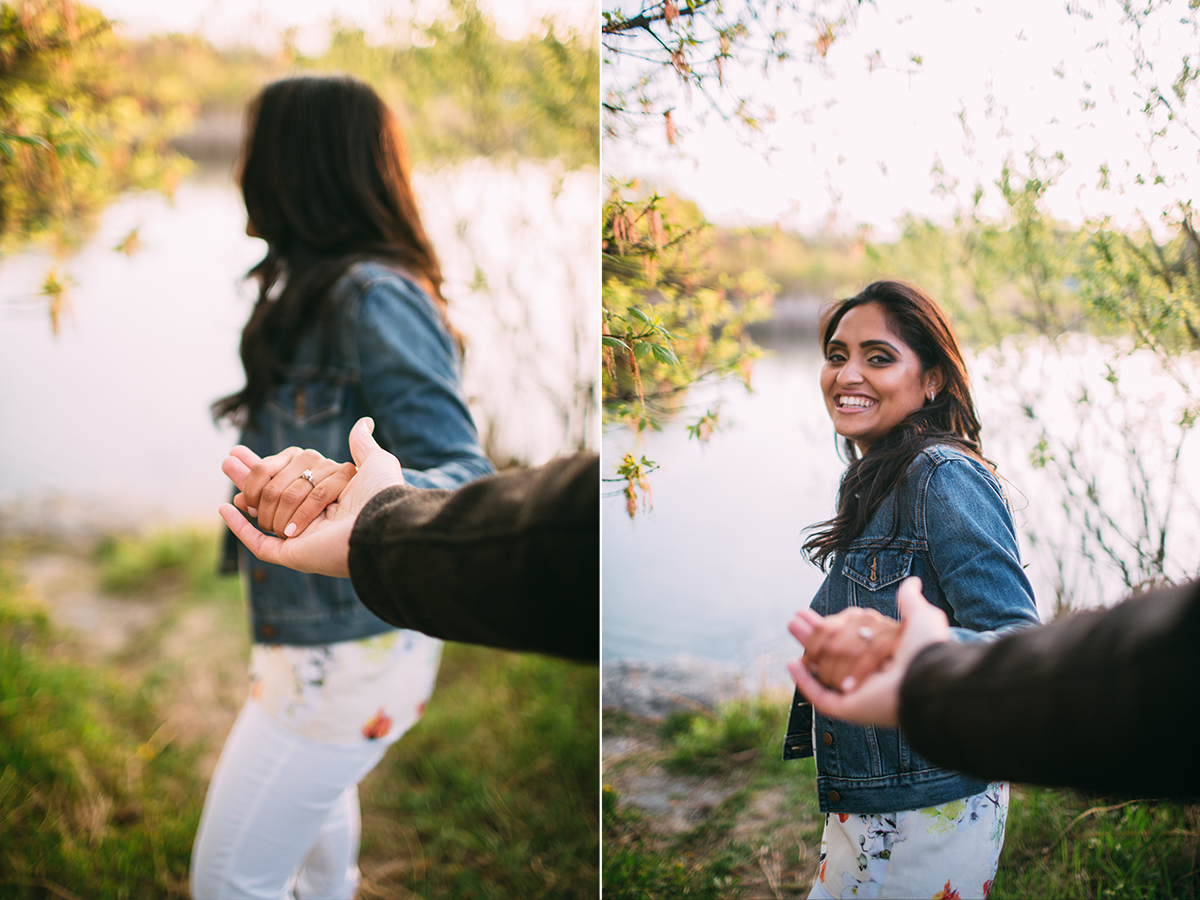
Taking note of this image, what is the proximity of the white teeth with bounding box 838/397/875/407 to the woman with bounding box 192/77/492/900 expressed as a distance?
2.00 feet

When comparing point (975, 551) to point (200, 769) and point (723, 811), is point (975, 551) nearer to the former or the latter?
point (723, 811)

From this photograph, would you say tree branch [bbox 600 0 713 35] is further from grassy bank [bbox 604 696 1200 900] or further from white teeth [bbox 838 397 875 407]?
grassy bank [bbox 604 696 1200 900]

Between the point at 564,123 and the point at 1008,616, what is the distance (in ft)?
6.54

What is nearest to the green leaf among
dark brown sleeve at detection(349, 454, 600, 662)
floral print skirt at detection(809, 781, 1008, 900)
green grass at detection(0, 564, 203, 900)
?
dark brown sleeve at detection(349, 454, 600, 662)

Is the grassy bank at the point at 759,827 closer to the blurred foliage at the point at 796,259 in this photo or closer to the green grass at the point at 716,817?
the green grass at the point at 716,817

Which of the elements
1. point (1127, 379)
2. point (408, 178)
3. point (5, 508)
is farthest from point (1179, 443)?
point (5, 508)

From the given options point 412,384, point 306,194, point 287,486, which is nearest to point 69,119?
point 306,194

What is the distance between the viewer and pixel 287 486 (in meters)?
0.95

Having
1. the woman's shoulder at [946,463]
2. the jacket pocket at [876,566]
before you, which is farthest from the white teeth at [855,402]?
the jacket pocket at [876,566]

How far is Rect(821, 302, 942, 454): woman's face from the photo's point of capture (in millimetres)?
1172

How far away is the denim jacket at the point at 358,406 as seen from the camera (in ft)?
4.04

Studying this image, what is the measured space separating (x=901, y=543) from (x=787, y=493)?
0.87 ft

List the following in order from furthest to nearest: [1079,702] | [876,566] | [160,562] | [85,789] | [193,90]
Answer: [160,562], [193,90], [85,789], [876,566], [1079,702]

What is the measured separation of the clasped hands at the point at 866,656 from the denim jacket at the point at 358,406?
0.61m
